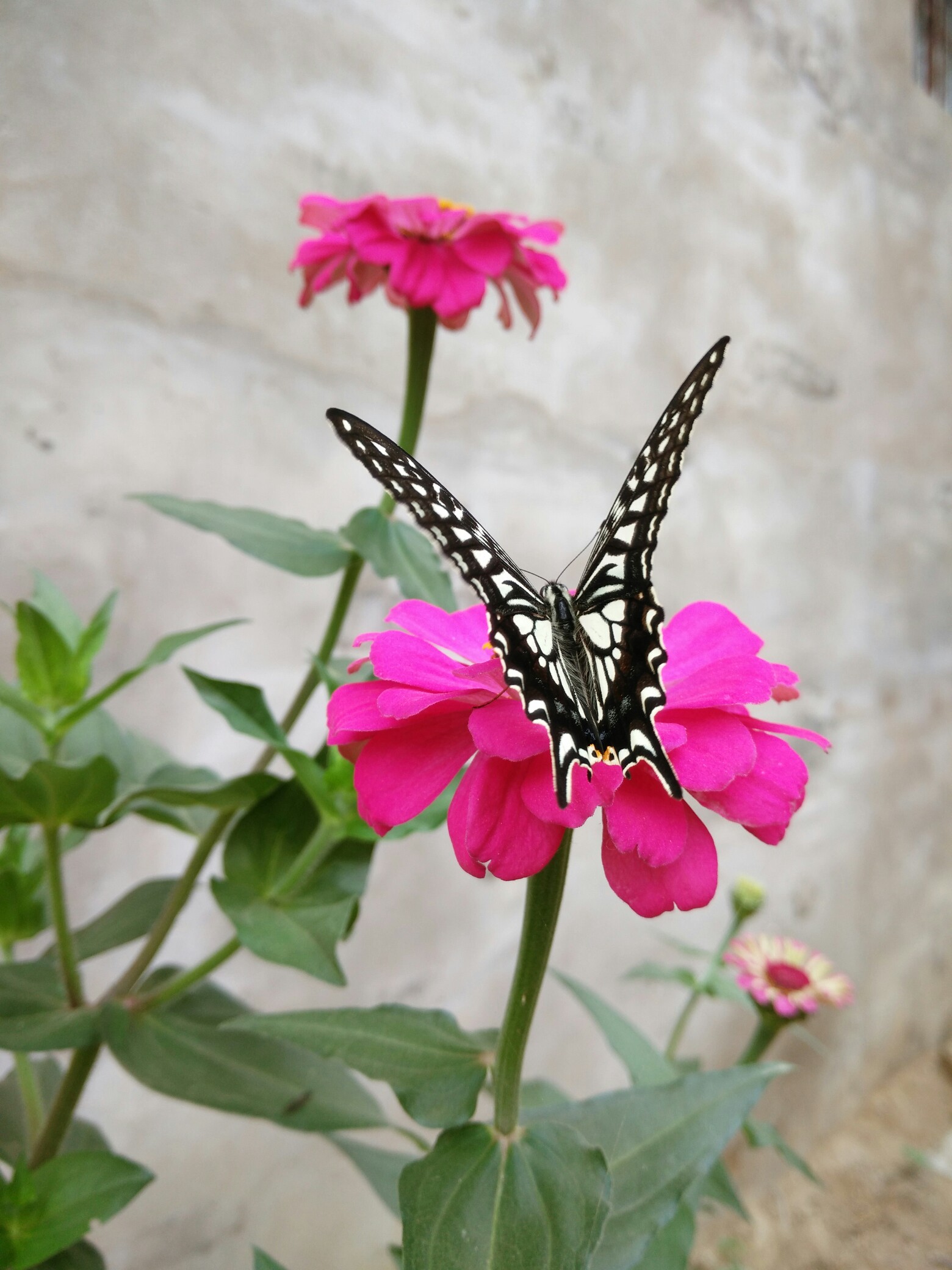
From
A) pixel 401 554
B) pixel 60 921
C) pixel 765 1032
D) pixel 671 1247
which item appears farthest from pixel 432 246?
pixel 765 1032

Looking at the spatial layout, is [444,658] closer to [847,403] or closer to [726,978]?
[726,978]

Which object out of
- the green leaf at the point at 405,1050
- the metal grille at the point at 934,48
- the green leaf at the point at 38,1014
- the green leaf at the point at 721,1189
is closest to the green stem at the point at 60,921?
the green leaf at the point at 38,1014

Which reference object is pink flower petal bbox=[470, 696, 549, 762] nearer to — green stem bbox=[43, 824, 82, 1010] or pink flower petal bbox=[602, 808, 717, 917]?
pink flower petal bbox=[602, 808, 717, 917]

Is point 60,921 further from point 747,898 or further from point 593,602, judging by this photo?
point 747,898

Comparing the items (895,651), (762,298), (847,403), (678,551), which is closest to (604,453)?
(678,551)

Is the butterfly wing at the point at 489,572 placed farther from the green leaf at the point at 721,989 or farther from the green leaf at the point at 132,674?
the green leaf at the point at 721,989

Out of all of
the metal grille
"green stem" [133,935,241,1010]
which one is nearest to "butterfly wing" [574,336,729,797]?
"green stem" [133,935,241,1010]
